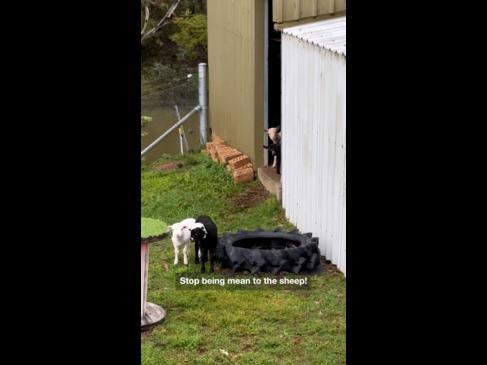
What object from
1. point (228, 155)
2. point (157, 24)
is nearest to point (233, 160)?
point (228, 155)

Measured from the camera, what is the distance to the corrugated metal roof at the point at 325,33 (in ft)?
28.2

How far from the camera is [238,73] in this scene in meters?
13.3

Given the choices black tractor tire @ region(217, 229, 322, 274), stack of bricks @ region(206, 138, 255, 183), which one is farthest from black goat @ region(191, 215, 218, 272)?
stack of bricks @ region(206, 138, 255, 183)

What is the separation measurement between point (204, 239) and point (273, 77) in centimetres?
448

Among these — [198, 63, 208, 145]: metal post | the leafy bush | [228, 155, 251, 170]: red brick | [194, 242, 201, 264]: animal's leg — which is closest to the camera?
[194, 242, 201, 264]: animal's leg

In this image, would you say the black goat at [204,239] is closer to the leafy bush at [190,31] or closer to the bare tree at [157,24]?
the bare tree at [157,24]

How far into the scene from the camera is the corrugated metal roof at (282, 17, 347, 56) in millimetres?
8602

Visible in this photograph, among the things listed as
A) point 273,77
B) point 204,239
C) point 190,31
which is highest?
point 190,31

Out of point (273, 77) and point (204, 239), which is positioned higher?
point (273, 77)

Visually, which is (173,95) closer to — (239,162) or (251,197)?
(239,162)

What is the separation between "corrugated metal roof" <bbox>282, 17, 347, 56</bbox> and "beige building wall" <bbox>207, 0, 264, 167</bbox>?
68.8 inches

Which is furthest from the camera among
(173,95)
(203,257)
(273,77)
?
(173,95)

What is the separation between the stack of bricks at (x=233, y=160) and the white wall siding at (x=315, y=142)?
62.7 inches

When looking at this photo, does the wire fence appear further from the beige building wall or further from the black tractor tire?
the black tractor tire
